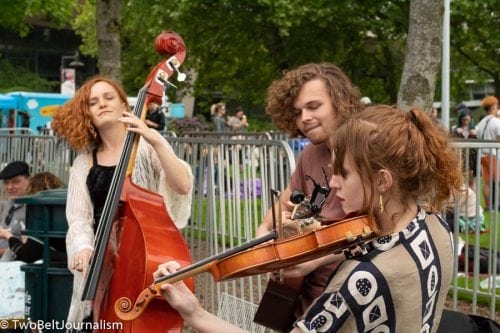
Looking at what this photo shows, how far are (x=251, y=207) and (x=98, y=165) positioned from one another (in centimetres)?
156

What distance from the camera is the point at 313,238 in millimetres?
2084

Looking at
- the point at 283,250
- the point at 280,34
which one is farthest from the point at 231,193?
the point at 280,34

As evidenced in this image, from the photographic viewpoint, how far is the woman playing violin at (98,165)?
3.53 m

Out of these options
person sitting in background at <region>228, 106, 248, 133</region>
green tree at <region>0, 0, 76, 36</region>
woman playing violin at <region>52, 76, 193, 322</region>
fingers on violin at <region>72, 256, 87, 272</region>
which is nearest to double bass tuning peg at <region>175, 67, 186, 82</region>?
woman playing violin at <region>52, 76, 193, 322</region>

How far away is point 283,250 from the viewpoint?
7.02 feet

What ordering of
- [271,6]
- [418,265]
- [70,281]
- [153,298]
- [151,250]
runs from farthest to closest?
[271,6], [70,281], [151,250], [153,298], [418,265]

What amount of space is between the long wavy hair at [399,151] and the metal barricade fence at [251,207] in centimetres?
235

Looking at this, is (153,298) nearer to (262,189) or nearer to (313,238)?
(313,238)

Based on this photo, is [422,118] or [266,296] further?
[266,296]

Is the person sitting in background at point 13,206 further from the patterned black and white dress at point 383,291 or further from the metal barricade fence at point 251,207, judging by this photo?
the patterned black and white dress at point 383,291

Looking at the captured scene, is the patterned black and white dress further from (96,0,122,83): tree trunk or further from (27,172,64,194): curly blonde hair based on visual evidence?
(96,0,122,83): tree trunk

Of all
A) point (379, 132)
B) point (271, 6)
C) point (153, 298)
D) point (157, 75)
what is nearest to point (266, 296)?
point (153, 298)

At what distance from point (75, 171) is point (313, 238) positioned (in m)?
1.99

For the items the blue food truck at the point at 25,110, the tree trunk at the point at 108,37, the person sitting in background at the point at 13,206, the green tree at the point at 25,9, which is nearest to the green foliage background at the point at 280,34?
the green tree at the point at 25,9
